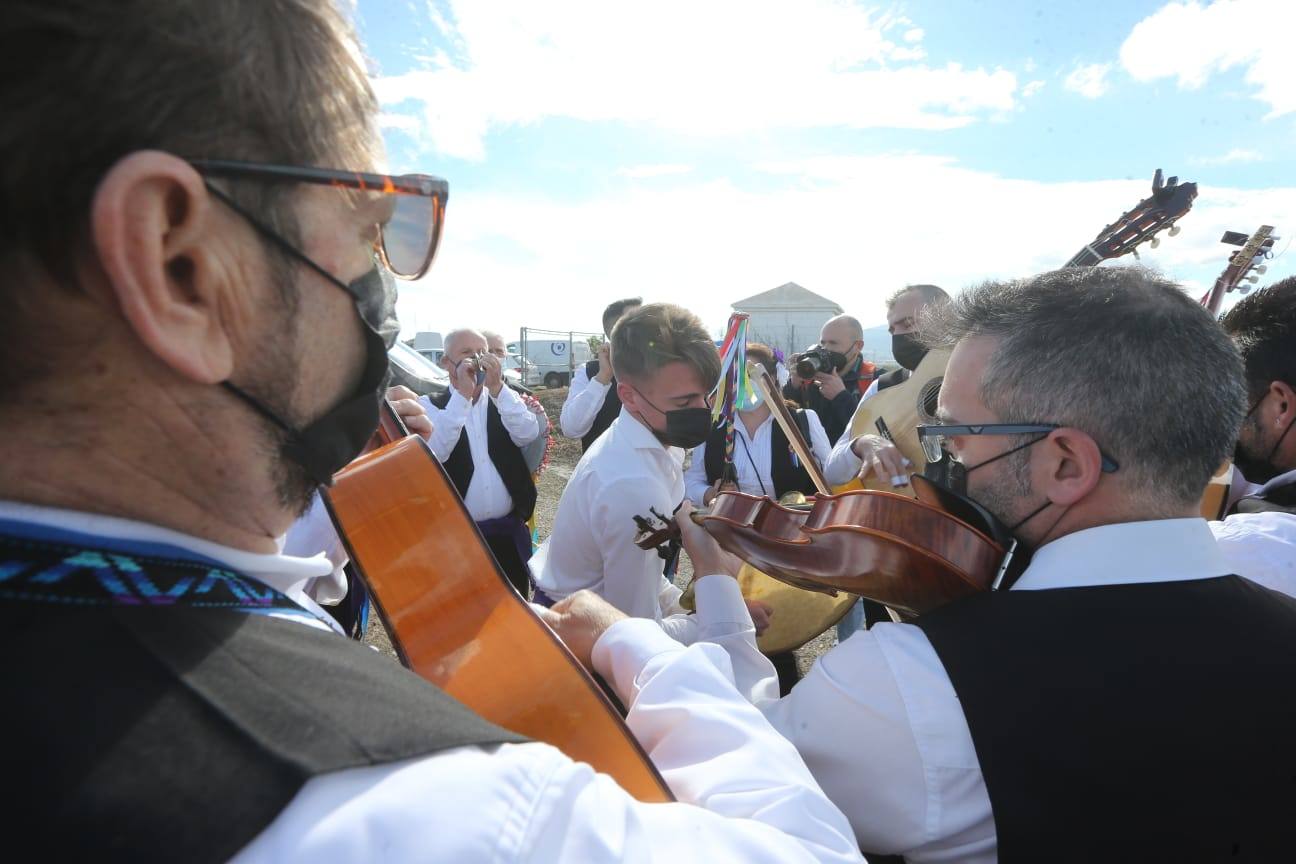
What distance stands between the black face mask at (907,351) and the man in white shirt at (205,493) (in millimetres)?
4350

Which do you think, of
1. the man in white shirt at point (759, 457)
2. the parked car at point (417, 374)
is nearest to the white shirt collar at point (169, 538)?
the man in white shirt at point (759, 457)

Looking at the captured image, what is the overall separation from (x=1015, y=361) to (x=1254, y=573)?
89 centimetres

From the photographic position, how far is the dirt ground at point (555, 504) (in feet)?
16.2

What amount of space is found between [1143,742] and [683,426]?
6.19ft

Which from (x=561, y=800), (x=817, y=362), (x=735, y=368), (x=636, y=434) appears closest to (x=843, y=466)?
(x=735, y=368)

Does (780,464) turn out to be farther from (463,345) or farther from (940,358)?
(463,345)

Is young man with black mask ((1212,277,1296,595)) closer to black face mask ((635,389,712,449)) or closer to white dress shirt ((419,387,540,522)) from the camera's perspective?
black face mask ((635,389,712,449))

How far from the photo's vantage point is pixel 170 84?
65 cm

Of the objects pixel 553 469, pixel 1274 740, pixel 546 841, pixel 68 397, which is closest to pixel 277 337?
pixel 68 397

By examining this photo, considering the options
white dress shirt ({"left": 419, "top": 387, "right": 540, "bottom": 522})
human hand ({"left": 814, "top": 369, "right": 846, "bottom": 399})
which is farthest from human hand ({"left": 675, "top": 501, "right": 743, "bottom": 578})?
human hand ({"left": 814, "top": 369, "right": 846, "bottom": 399})

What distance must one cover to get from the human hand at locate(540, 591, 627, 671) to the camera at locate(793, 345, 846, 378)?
4.15 metres

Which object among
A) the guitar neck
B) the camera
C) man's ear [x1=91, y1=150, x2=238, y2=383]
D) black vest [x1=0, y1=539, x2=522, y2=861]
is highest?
the guitar neck

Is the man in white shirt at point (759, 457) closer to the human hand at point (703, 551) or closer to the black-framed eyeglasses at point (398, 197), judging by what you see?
the human hand at point (703, 551)

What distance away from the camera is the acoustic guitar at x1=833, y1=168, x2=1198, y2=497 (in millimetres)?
3760
